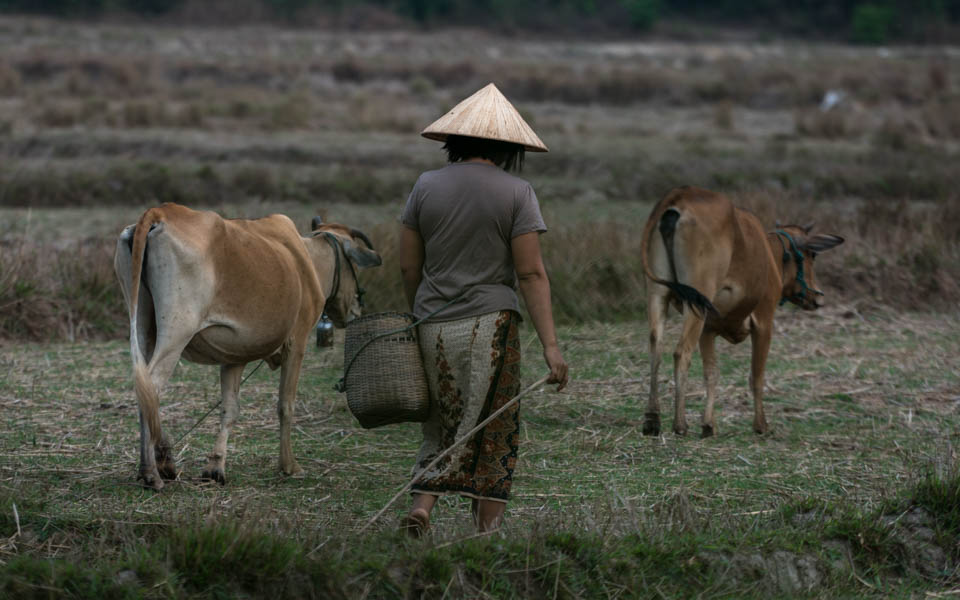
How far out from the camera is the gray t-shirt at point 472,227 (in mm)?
4961

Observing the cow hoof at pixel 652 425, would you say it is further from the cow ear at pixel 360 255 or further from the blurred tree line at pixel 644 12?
the blurred tree line at pixel 644 12

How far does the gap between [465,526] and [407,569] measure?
2.51 ft

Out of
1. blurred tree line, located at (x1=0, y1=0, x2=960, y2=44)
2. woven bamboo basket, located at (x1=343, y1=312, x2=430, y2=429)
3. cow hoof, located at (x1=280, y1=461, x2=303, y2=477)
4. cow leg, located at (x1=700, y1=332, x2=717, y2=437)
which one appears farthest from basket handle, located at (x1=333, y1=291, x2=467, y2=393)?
blurred tree line, located at (x1=0, y1=0, x2=960, y2=44)

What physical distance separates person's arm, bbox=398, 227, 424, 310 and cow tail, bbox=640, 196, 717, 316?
248cm

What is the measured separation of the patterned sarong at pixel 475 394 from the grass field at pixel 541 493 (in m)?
0.24

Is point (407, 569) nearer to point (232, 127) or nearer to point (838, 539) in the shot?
point (838, 539)

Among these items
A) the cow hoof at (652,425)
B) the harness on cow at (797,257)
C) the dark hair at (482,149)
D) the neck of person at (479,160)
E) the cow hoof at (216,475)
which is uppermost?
the dark hair at (482,149)

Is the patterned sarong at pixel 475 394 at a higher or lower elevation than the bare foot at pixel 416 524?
higher

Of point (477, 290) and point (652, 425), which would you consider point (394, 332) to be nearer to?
point (477, 290)

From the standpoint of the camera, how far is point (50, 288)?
1006 cm

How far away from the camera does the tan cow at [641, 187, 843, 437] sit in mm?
7508

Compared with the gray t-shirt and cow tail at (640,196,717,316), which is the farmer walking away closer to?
the gray t-shirt

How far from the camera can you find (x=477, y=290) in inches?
198

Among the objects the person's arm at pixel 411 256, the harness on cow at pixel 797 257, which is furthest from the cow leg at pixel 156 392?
the harness on cow at pixel 797 257
